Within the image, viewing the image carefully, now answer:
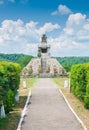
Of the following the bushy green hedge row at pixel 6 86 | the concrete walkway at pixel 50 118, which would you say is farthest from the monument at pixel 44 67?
the concrete walkway at pixel 50 118

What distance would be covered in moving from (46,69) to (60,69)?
10.7 feet

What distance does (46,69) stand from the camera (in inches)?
3219

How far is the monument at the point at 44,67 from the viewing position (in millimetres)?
78250

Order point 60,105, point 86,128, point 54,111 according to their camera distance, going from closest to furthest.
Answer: point 86,128
point 54,111
point 60,105

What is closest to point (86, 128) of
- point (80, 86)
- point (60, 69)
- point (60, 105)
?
point (60, 105)

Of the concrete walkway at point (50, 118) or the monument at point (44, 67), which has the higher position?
the monument at point (44, 67)

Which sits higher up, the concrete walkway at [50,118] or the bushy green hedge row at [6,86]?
the bushy green hedge row at [6,86]

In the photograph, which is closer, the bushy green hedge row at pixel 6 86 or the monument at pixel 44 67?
the bushy green hedge row at pixel 6 86

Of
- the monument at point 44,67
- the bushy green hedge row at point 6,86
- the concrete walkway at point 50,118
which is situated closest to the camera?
the concrete walkway at point 50,118

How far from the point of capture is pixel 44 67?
8381 cm

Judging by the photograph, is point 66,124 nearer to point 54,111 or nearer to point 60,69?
point 54,111

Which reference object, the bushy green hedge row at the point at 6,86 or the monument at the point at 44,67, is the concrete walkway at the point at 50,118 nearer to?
the bushy green hedge row at the point at 6,86

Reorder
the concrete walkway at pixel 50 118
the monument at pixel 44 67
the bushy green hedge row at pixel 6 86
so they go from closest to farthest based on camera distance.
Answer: the concrete walkway at pixel 50 118 → the bushy green hedge row at pixel 6 86 → the monument at pixel 44 67

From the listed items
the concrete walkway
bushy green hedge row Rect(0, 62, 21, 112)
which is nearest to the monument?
bushy green hedge row Rect(0, 62, 21, 112)
